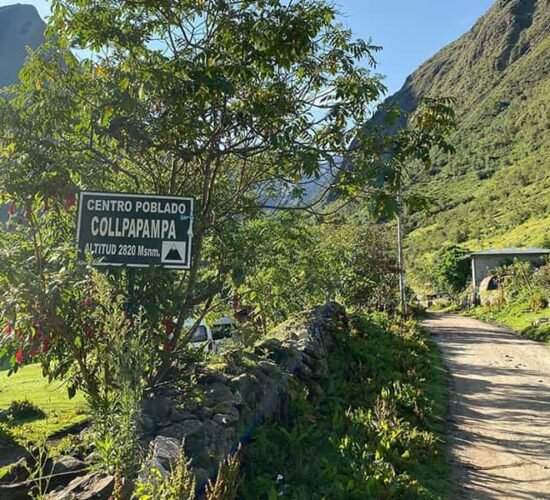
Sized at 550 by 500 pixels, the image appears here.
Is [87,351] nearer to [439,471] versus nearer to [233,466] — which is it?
[233,466]

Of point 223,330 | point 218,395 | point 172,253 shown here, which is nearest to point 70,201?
point 172,253

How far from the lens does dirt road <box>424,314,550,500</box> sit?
6.23 metres

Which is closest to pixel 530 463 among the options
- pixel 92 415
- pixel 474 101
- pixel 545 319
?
pixel 92 415

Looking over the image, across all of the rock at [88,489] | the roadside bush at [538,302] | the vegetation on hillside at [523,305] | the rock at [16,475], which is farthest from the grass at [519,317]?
the rock at [16,475]

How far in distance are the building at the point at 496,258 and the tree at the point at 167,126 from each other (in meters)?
35.5

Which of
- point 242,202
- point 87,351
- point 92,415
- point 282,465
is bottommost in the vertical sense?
point 282,465

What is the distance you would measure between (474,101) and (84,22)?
11505 centimetres

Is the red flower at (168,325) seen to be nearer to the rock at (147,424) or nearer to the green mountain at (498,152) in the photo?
the rock at (147,424)

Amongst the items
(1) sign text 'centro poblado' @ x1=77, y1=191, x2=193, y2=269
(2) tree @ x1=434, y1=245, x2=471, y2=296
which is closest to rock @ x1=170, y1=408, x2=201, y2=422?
(1) sign text 'centro poblado' @ x1=77, y1=191, x2=193, y2=269

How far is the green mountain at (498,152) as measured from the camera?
59.3 meters

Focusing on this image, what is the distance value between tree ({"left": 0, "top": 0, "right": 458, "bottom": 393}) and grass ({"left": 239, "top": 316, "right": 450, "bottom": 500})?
157 centimetres

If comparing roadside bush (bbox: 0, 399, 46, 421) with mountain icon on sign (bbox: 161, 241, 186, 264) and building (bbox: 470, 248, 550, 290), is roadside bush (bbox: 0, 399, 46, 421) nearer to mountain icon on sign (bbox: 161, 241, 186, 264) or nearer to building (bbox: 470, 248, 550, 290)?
mountain icon on sign (bbox: 161, 241, 186, 264)

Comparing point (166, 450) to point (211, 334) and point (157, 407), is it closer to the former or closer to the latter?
point (157, 407)

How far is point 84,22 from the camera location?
5121 millimetres
